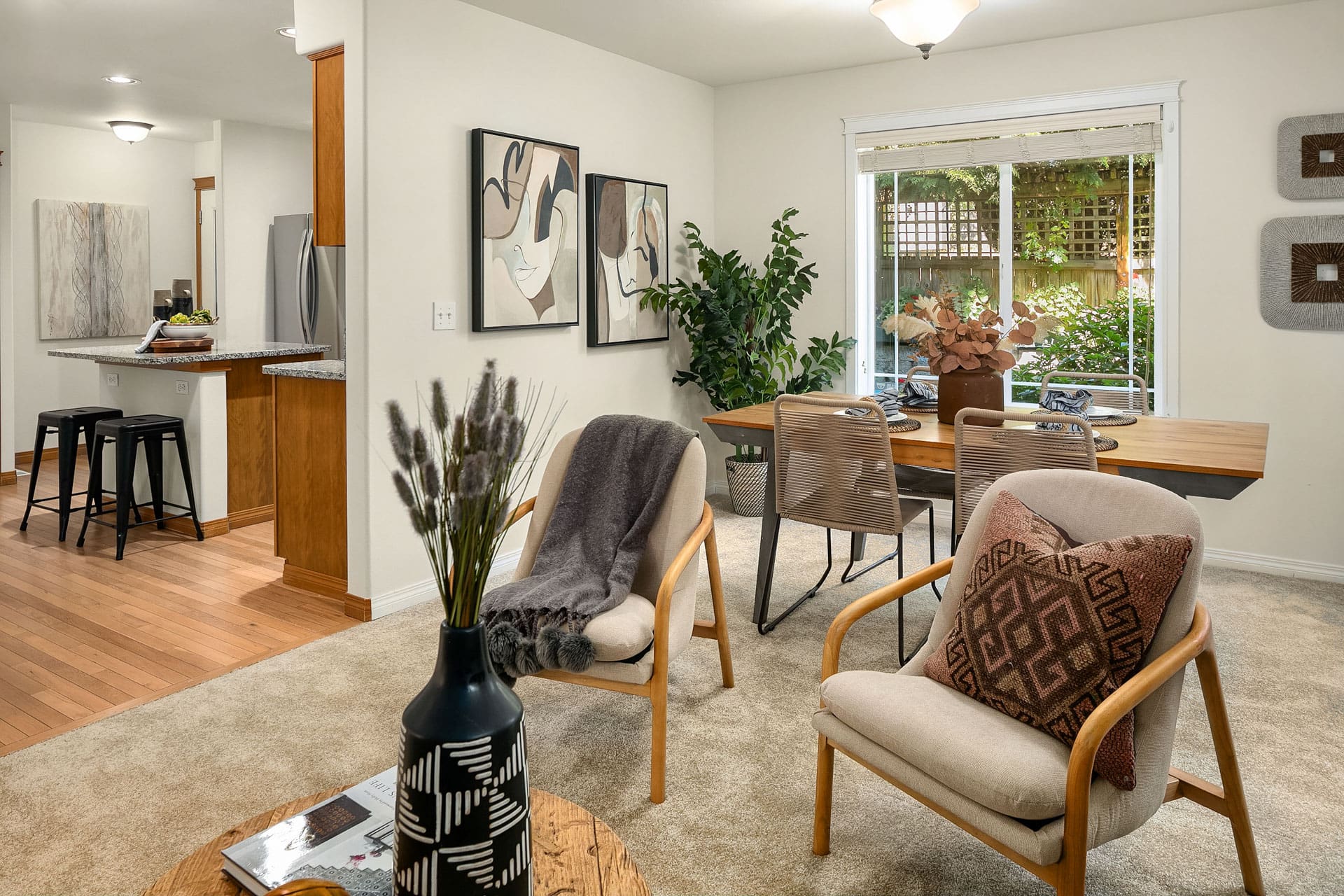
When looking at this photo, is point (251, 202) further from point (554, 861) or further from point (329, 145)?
point (554, 861)

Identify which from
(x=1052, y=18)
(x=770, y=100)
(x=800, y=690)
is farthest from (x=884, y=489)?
(x=770, y=100)

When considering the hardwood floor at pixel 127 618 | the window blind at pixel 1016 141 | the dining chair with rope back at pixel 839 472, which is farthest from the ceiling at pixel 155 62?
the window blind at pixel 1016 141

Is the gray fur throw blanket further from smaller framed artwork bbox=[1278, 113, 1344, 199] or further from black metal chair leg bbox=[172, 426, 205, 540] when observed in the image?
smaller framed artwork bbox=[1278, 113, 1344, 199]

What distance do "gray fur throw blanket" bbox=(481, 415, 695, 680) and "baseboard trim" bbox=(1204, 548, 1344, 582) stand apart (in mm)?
2734

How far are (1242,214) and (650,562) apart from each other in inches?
129

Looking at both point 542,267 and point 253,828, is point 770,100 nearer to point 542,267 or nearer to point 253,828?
point 542,267

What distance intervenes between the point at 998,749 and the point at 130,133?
7415 mm

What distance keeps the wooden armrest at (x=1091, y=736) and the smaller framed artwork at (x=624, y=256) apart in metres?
3.48

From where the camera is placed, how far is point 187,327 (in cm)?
512

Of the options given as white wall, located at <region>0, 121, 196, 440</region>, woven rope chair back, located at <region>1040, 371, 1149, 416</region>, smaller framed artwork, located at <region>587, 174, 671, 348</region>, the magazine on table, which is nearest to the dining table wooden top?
woven rope chair back, located at <region>1040, 371, 1149, 416</region>

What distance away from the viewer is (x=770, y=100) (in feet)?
17.9

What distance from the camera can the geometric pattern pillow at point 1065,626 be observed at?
1.71m

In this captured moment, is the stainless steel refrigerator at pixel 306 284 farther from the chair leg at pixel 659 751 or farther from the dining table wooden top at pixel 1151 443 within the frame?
the chair leg at pixel 659 751

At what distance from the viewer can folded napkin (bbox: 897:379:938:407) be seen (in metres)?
3.87
